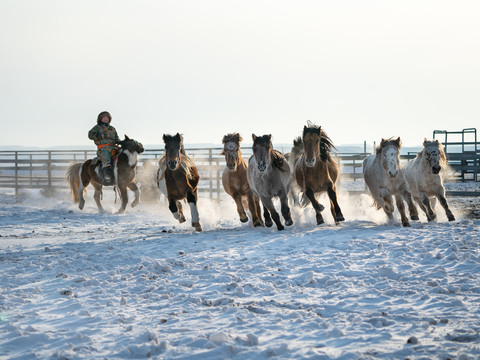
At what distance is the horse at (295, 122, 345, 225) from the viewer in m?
9.12

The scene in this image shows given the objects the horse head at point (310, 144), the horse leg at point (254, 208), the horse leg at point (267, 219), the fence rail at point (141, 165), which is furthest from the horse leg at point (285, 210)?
the fence rail at point (141, 165)

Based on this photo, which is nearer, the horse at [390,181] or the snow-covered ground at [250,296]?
the snow-covered ground at [250,296]

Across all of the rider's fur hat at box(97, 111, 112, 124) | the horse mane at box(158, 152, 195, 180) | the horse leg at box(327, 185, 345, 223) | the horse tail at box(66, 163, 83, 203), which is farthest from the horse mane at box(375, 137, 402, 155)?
the horse tail at box(66, 163, 83, 203)

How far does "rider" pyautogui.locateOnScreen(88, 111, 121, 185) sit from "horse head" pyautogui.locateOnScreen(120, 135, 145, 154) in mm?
219

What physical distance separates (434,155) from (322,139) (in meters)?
2.02

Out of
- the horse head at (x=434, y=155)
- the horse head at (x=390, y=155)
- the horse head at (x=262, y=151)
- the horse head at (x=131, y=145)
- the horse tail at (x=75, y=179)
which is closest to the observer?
the horse head at (x=262, y=151)

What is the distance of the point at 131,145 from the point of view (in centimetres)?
1382

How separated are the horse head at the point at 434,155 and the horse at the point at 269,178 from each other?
8.48ft

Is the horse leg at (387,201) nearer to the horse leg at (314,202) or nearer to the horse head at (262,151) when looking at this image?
the horse leg at (314,202)

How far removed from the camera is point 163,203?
17672 mm

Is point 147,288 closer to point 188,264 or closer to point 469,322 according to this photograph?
point 188,264

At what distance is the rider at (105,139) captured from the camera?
1358 cm

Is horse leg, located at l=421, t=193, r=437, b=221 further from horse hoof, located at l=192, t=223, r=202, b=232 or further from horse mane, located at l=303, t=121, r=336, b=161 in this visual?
horse hoof, located at l=192, t=223, r=202, b=232

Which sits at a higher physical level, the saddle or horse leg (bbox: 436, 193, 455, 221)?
the saddle
